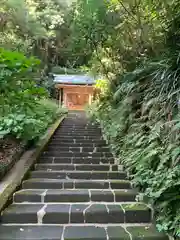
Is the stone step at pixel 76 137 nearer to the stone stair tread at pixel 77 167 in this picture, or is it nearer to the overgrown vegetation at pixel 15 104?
the overgrown vegetation at pixel 15 104

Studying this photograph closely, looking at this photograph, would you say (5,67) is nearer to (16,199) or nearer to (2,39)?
(16,199)

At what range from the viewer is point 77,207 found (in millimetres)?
3770

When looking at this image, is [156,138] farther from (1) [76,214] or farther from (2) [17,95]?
(2) [17,95]

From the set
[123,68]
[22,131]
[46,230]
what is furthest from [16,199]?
[123,68]

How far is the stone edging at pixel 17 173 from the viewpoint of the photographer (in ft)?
12.4

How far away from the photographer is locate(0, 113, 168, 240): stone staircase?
324 cm

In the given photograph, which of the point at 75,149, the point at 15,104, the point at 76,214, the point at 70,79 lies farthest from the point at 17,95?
the point at 70,79

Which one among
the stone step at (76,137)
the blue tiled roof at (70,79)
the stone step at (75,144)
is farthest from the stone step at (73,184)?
the blue tiled roof at (70,79)

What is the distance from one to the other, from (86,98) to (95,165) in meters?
15.5

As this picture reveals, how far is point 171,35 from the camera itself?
15.2 feet

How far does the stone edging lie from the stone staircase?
0.12 m

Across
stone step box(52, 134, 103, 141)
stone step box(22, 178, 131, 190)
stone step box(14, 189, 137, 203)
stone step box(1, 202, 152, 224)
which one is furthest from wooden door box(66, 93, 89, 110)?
stone step box(1, 202, 152, 224)

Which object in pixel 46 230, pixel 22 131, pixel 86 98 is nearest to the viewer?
pixel 46 230

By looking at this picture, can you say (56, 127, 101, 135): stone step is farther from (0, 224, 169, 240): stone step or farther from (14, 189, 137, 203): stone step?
(0, 224, 169, 240): stone step
